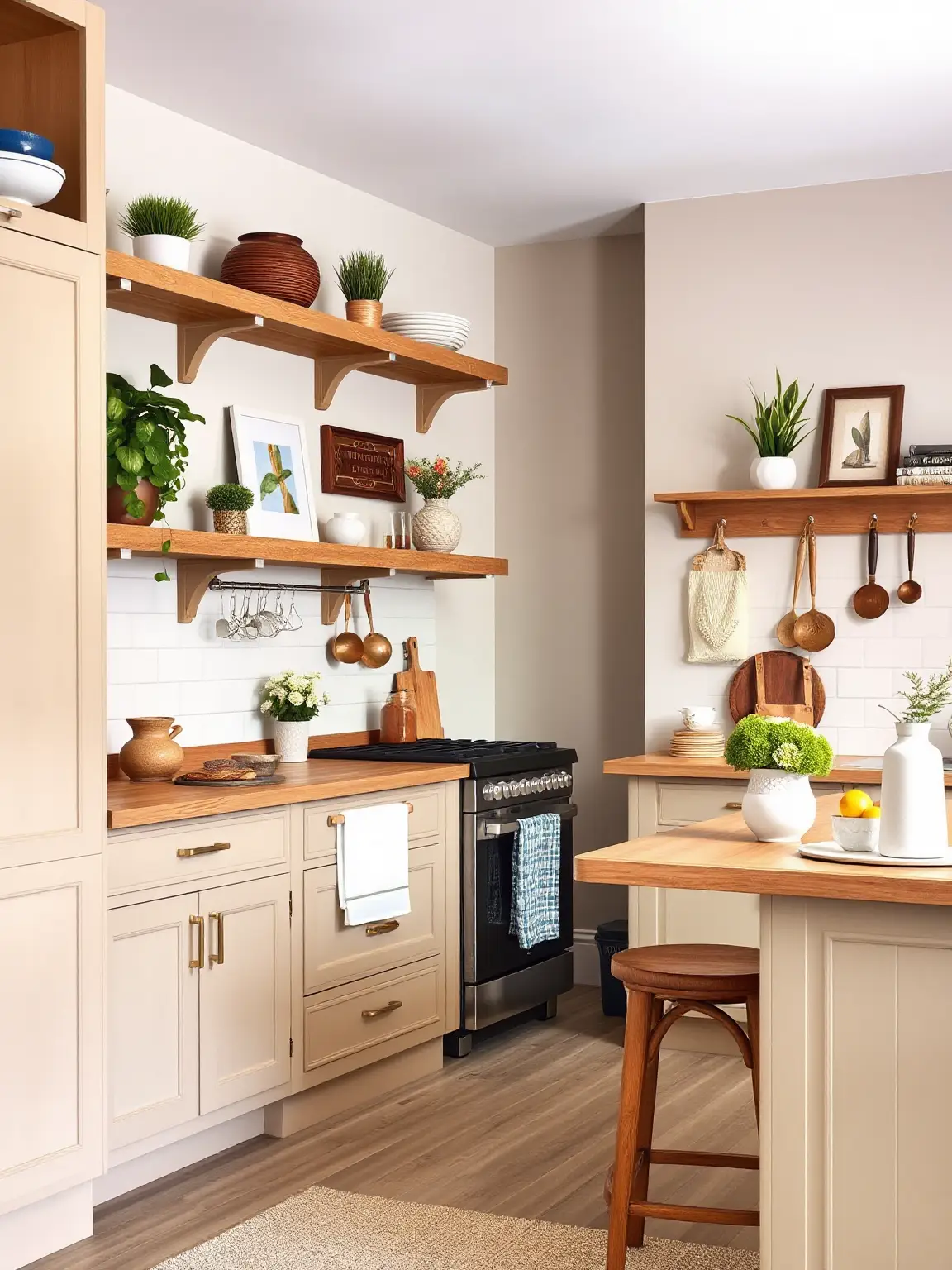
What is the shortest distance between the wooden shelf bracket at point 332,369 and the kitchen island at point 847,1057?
9.10ft

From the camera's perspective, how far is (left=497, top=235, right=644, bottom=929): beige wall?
5961 millimetres

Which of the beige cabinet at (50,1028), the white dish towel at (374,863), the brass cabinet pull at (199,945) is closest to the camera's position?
the beige cabinet at (50,1028)

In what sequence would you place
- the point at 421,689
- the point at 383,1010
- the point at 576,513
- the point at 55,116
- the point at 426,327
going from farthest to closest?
the point at 576,513, the point at 421,689, the point at 426,327, the point at 383,1010, the point at 55,116

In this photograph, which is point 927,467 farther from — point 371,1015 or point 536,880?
point 371,1015

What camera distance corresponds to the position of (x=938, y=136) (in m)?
4.75

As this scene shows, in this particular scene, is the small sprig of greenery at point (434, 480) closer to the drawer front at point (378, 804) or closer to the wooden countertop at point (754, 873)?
the drawer front at point (378, 804)

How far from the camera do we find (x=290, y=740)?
4691mm

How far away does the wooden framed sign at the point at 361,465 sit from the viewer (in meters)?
5.10

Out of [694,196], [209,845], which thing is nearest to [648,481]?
[694,196]

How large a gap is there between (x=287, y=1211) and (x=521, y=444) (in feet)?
11.7

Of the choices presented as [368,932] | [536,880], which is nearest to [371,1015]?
[368,932]

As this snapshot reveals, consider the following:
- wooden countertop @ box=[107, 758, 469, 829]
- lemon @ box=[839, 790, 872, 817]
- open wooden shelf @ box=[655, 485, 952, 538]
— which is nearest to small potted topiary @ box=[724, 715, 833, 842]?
lemon @ box=[839, 790, 872, 817]

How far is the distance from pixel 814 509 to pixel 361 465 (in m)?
1.66

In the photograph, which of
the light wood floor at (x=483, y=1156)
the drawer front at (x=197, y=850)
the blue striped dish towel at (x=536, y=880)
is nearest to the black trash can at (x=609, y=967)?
the blue striped dish towel at (x=536, y=880)
